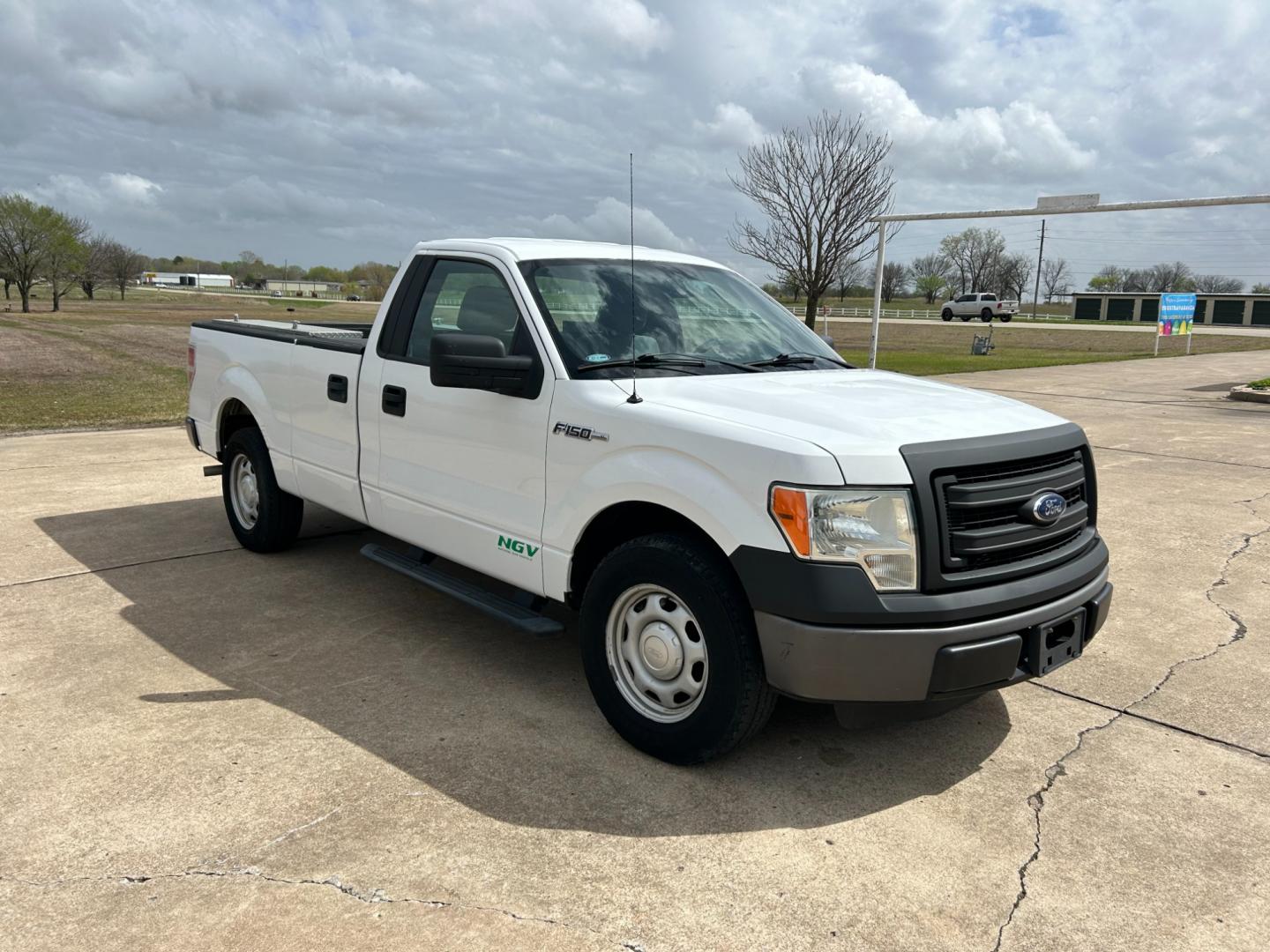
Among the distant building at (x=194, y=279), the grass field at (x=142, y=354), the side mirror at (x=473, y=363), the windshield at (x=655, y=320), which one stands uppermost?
the distant building at (x=194, y=279)

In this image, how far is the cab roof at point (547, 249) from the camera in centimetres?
445

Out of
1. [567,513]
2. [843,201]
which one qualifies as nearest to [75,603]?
[567,513]

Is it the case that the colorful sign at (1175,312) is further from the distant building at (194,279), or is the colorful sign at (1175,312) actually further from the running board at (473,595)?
the distant building at (194,279)

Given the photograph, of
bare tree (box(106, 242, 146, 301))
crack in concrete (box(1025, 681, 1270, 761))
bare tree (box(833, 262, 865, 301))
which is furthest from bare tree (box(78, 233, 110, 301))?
crack in concrete (box(1025, 681, 1270, 761))

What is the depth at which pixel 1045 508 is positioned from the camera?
3389mm

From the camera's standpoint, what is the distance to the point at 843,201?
28750mm

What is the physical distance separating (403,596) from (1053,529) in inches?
136

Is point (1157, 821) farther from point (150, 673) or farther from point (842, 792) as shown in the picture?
point (150, 673)

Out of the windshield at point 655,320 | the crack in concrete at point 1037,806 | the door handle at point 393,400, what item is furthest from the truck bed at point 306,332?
the crack in concrete at point 1037,806

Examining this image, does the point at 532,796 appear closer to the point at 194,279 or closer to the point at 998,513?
the point at 998,513

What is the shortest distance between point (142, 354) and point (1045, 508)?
25028mm

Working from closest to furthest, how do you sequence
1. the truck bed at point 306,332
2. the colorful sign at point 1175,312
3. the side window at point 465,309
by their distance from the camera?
the side window at point 465,309 < the truck bed at point 306,332 < the colorful sign at point 1175,312

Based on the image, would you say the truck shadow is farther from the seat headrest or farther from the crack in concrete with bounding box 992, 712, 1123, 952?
the seat headrest

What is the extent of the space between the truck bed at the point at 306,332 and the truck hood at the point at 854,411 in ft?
6.89
